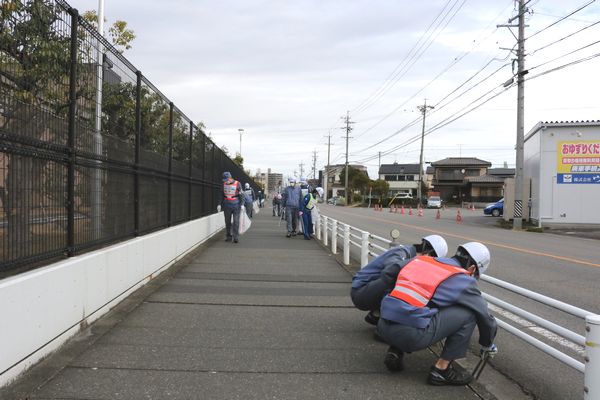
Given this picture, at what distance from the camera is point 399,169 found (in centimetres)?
10962

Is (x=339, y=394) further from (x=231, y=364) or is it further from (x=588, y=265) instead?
(x=588, y=265)

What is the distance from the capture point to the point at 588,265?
11.3 m

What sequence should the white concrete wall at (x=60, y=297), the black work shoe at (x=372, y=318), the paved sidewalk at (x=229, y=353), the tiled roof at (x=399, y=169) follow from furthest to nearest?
1. the tiled roof at (x=399, y=169)
2. the black work shoe at (x=372, y=318)
3. the paved sidewalk at (x=229, y=353)
4. the white concrete wall at (x=60, y=297)

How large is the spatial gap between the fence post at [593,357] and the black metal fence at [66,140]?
3.99m

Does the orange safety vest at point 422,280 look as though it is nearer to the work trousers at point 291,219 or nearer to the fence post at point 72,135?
the fence post at point 72,135

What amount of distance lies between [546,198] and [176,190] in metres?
20.8

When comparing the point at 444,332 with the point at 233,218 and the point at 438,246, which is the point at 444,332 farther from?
the point at 233,218

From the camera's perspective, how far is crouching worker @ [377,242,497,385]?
381 centimetres

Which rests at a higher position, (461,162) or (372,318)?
(461,162)

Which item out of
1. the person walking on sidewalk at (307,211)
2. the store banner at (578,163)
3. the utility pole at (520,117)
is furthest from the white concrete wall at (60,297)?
the store banner at (578,163)

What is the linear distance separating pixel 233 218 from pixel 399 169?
98796 mm

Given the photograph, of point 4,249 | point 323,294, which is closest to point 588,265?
point 323,294

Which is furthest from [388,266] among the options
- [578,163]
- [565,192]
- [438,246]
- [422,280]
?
[578,163]

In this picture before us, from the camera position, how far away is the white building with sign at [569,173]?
80.5 ft
